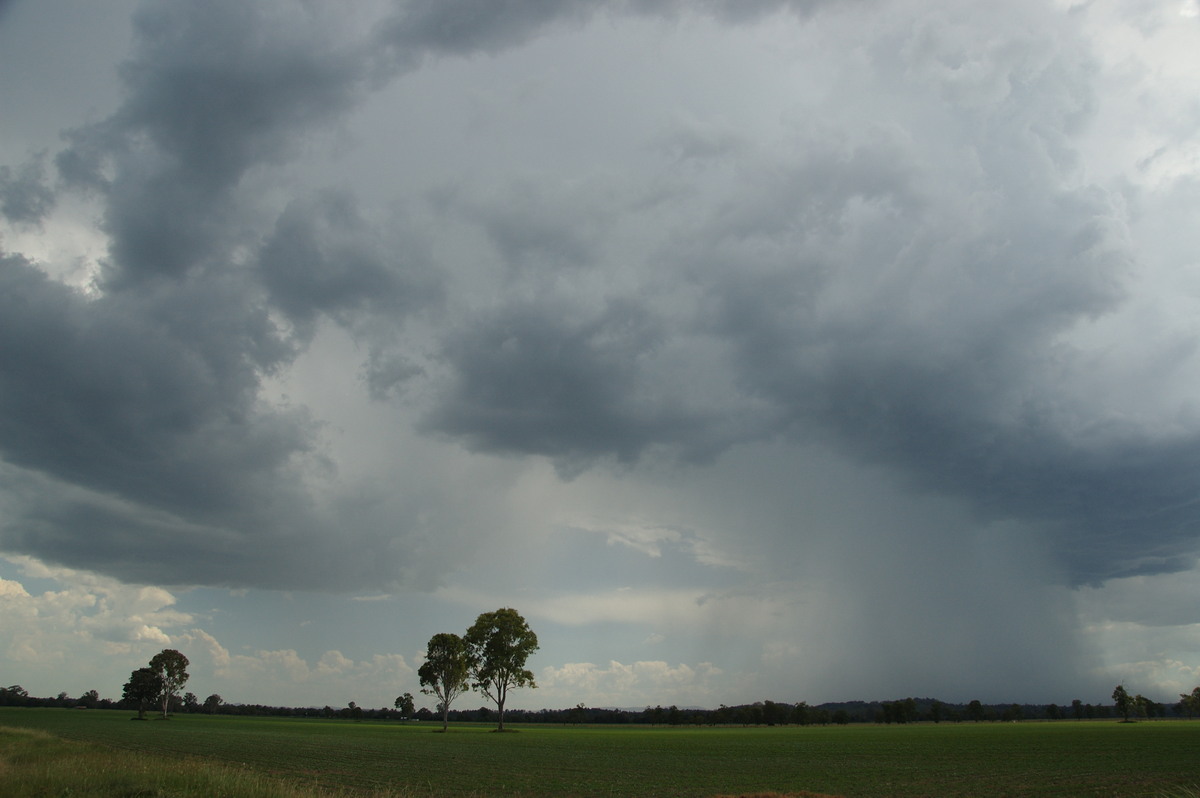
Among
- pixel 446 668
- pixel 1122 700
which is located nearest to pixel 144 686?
pixel 446 668

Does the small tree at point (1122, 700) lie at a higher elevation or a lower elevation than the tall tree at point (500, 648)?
lower

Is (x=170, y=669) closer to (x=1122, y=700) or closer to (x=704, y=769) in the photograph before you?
(x=704, y=769)

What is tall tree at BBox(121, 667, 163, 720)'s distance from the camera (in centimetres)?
14445

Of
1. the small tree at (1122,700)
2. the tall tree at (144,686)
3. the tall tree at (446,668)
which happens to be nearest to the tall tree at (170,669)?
the tall tree at (144,686)

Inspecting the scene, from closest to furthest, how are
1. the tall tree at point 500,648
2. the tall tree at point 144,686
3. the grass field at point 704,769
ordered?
the grass field at point 704,769 < the tall tree at point 500,648 < the tall tree at point 144,686

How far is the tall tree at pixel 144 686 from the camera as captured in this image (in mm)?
144450

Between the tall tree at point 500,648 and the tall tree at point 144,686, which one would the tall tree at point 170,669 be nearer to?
the tall tree at point 144,686

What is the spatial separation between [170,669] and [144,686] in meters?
8.75

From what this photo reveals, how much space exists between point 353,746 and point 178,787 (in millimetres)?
39884

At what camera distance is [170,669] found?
153 metres

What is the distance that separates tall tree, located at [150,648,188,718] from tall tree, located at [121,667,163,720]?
3.45 ft

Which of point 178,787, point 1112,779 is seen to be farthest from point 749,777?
point 178,787

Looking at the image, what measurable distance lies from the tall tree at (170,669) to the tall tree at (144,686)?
1051 mm

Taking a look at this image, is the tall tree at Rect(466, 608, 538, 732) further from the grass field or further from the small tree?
the small tree
